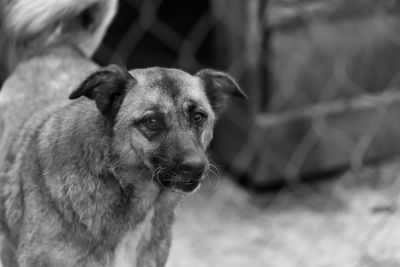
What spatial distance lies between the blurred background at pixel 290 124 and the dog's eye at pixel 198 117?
2.08 ft

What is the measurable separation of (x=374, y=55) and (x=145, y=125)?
103 cm

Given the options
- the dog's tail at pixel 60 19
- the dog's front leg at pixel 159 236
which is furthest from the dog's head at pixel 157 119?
the dog's tail at pixel 60 19

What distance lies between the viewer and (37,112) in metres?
1.21

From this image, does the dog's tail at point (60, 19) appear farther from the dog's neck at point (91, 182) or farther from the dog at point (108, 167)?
the dog's neck at point (91, 182)

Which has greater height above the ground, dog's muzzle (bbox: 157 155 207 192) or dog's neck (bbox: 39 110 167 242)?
dog's muzzle (bbox: 157 155 207 192)

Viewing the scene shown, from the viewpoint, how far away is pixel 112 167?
1.03m

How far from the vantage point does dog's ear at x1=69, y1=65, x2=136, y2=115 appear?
3.22 feet

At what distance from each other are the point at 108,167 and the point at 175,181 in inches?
4.6

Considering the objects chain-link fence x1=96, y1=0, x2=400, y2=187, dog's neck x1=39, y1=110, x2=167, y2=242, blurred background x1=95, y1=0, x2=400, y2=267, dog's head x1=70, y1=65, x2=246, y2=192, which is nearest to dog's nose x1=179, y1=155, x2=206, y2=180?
dog's head x1=70, y1=65, x2=246, y2=192

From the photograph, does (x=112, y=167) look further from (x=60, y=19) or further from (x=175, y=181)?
(x=60, y=19)

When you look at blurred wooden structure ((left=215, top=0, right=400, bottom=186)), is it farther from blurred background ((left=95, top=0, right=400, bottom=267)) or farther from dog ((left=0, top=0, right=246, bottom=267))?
dog ((left=0, top=0, right=246, bottom=267))

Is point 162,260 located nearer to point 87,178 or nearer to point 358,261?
point 87,178

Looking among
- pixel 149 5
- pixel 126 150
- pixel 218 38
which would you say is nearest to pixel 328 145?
pixel 218 38

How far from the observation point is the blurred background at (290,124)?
1.67 m
